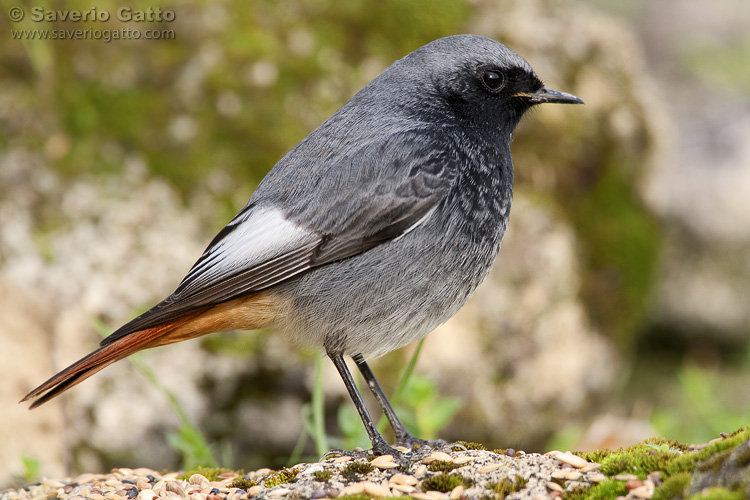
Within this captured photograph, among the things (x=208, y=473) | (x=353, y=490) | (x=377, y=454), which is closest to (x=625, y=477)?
(x=353, y=490)

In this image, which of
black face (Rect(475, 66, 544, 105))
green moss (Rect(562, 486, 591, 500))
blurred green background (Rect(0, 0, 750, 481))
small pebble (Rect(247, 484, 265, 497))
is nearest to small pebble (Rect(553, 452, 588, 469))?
green moss (Rect(562, 486, 591, 500))

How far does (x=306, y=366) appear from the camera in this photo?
5250mm

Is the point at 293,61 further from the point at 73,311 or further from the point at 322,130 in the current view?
the point at 73,311

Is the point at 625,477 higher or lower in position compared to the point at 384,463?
lower

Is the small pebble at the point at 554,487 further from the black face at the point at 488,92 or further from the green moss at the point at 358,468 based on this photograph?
the black face at the point at 488,92

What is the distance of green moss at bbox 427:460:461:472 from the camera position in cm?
306

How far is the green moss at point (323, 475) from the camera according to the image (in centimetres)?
304

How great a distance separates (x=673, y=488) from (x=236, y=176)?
390cm

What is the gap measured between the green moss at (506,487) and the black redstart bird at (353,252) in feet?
2.52

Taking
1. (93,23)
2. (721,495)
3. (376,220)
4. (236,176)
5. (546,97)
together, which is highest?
(93,23)

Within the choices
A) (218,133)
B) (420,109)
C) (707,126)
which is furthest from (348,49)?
(707,126)

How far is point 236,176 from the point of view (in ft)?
18.4

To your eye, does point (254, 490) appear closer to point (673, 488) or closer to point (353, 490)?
point (353, 490)

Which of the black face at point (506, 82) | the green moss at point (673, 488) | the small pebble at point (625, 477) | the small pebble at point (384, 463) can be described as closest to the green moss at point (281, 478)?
the small pebble at point (384, 463)
